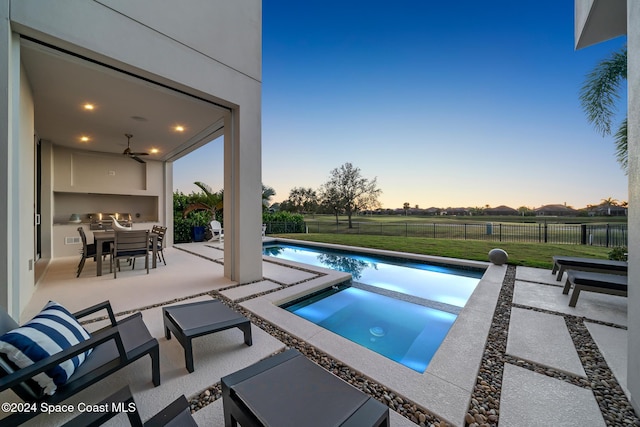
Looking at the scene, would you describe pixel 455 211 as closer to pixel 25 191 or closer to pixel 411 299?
pixel 411 299

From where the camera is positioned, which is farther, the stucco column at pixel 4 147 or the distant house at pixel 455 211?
the distant house at pixel 455 211

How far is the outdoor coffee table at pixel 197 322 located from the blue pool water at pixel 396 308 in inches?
56.0

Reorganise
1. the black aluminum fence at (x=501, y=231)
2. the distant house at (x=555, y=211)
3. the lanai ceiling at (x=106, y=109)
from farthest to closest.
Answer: the distant house at (x=555, y=211), the black aluminum fence at (x=501, y=231), the lanai ceiling at (x=106, y=109)

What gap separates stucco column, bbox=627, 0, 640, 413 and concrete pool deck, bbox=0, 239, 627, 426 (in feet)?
1.20

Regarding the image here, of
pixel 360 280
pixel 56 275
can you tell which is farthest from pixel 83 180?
pixel 360 280

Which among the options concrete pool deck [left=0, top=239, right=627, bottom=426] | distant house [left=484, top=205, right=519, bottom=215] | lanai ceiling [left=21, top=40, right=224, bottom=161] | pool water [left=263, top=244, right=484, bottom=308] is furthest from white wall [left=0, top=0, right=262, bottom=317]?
distant house [left=484, top=205, right=519, bottom=215]

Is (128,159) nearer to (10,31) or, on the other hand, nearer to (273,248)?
(273,248)

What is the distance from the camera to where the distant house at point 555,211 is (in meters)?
12.1

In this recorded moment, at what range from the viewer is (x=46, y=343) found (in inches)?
60.4

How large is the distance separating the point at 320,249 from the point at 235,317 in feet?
25.7

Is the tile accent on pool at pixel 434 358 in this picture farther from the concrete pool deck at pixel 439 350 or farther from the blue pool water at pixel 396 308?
the blue pool water at pixel 396 308

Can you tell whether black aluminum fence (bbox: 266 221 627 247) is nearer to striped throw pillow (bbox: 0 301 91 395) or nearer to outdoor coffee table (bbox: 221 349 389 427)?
outdoor coffee table (bbox: 221 349 389 427)

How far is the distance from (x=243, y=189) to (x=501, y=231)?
13.7 m

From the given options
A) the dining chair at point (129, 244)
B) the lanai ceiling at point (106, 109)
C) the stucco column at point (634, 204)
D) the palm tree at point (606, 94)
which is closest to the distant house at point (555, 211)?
the palm tree at point (606, 94)
